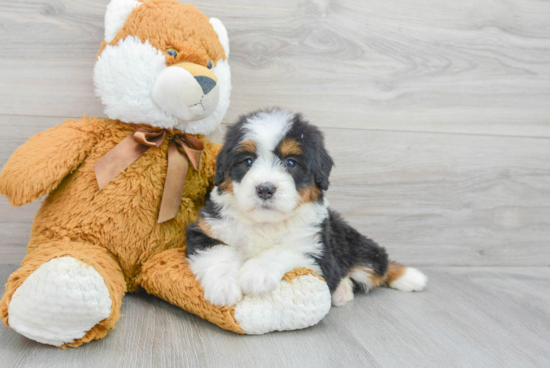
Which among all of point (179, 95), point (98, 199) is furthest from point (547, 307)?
point (98, 199)

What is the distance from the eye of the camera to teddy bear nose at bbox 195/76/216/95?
5.12ft

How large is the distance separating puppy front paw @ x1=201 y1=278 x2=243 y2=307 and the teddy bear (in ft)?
0.08

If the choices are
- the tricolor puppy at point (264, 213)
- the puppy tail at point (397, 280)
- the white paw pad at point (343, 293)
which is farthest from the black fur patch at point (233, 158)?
the puppy tail at point (397, 280)

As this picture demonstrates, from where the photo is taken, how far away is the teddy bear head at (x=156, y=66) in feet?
5.13

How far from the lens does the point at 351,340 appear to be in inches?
58.1

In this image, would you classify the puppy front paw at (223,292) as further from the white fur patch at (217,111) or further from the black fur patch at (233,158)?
the white fur patch at (217,111)

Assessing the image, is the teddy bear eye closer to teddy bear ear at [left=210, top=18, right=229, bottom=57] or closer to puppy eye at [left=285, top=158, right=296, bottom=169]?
teddy bear ear at [left=210, top=18, right=229, bottom=57]

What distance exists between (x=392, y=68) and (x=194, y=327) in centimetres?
157

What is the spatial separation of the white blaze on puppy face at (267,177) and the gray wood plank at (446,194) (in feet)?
2.59

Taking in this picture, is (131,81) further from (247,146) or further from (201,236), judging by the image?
(201,236)

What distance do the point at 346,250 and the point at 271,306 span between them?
503mm

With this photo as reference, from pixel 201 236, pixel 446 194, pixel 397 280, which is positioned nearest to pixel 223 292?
pixel 201 236

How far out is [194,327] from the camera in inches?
58.6

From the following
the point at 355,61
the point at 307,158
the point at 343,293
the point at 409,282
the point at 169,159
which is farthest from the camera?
the point at 355,61
